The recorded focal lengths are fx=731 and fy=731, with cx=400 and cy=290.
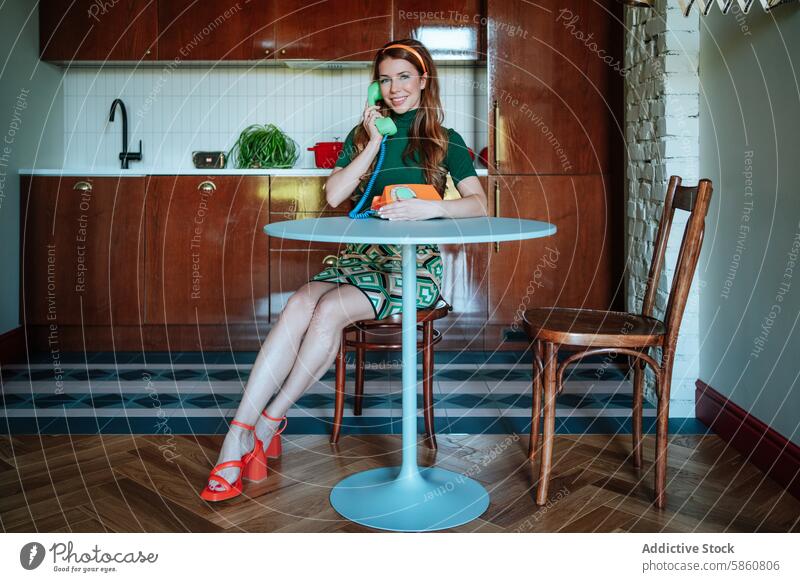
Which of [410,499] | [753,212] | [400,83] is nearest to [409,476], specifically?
[410,499]

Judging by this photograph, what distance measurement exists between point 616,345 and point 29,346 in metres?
3.04

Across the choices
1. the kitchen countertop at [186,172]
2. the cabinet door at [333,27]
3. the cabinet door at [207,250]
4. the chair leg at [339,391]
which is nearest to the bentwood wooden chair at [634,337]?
the chair leg at [339,391]

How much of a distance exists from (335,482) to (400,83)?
114 centimetres

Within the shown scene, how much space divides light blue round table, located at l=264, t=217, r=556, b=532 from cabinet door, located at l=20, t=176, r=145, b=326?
206 centimetres

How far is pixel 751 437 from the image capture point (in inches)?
84.2

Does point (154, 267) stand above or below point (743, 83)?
below

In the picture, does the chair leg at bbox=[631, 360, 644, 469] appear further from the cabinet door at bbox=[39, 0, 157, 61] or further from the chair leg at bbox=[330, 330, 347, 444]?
the cabinet door at bbox=[39, 0, 157, 61]

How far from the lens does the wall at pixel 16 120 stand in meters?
3.41

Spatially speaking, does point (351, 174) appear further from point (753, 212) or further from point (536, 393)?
point (753, 212)

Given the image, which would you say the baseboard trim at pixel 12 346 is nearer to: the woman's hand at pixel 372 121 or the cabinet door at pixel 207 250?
the cabinet door at pixel 207 250

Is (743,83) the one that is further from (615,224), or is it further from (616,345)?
(615,224)

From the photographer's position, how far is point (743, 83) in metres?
2.22

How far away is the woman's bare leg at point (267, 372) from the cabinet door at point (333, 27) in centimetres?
220
